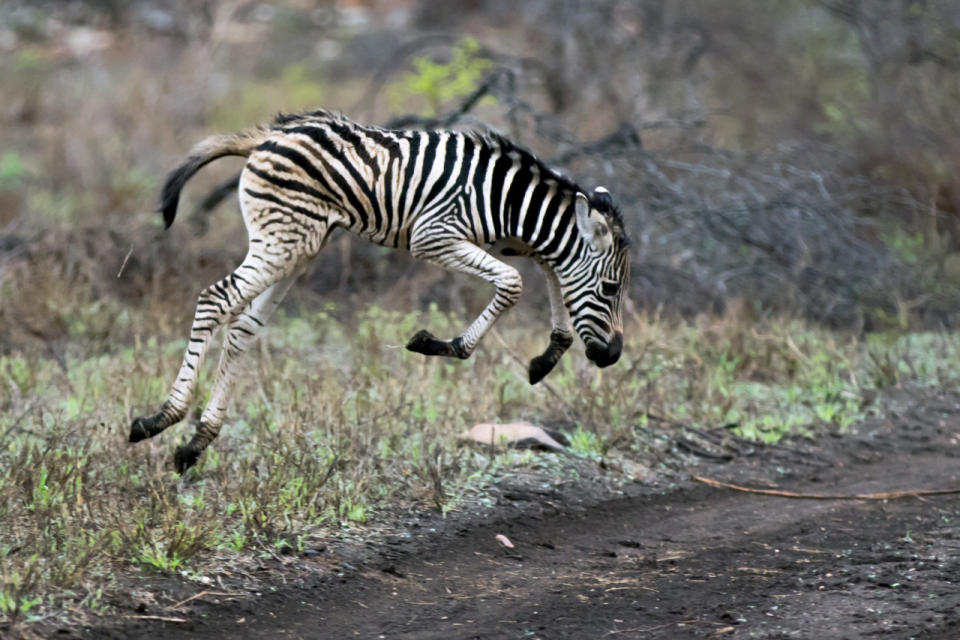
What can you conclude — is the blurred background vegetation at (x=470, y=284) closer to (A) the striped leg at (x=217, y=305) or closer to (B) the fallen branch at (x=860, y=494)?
(A) the striped leg at (x=217, y=305)

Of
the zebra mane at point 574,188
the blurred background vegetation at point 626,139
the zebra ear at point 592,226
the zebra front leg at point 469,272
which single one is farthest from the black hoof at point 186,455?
the blurred background vegetation at point 626,139

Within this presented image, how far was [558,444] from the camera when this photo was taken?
297 inches

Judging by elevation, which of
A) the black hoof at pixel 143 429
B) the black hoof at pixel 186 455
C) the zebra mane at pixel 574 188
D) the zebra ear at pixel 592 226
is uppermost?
the zebra mane at pixel 574 188

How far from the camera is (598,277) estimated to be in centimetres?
638

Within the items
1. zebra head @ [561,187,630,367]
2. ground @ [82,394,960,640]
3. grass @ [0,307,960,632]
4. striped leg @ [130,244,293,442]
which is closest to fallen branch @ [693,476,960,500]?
ground @ [82,394,960,640]

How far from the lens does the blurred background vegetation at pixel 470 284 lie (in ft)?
20.2

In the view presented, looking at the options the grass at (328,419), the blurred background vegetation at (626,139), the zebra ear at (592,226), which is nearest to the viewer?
the grass at (328,419)

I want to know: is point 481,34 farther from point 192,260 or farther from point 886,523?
point 886,523

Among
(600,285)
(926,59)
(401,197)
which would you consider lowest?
(600,285)

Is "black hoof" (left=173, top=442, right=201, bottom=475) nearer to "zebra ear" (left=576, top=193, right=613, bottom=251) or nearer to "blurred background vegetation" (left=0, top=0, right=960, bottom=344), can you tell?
"zebra ear" (left=576, top=193, right=613, bottom=251)

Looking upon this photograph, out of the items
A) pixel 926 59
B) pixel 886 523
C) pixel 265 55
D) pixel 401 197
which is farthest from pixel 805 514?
pixel 265 55

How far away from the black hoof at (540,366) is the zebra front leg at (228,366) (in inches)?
57.5

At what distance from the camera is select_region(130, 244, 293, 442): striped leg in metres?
6.19

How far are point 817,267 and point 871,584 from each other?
6.02m
